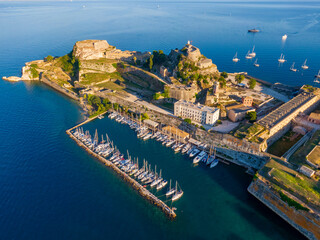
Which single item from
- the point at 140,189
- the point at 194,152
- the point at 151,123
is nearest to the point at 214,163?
the point at 194,152

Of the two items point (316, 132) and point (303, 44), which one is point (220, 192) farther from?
point (303, 44)

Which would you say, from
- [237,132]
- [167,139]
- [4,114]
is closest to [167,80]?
[167,139]

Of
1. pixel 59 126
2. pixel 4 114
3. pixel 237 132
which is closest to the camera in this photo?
pixel 237 132

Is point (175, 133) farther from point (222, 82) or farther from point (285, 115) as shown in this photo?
point (285, 115)

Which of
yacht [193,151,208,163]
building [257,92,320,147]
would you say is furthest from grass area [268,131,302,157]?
yacht [193,151,208,163]

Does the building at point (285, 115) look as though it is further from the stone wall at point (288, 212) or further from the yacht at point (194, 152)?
the yacht at point (194, 152)

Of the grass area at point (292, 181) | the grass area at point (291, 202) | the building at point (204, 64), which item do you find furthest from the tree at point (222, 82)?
the grass area at point (291, 202)
